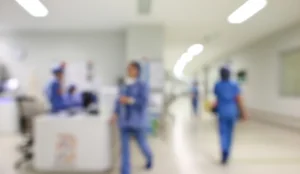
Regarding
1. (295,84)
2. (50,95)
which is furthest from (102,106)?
(295,84)

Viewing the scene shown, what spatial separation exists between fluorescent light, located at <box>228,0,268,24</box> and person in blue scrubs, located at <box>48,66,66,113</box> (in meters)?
3.56

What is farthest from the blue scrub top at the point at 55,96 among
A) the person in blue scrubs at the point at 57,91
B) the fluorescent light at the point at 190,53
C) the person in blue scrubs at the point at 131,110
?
the fluorescent light at the point at 190,53

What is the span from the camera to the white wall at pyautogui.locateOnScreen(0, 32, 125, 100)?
8391 mm

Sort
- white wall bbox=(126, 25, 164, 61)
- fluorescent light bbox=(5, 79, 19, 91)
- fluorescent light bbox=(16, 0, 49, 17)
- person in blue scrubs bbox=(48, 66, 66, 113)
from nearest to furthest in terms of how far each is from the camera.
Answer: person in blue scrubs bbox=(48, 66, 66, 113), fluorescent light bbox=(16, 0, 49, 17), white wall bbox=(126, 25, 164, 61), fluorescent light bbox=(5, 79, 19, 91)

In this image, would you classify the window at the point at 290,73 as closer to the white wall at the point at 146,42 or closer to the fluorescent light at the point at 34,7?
the white wall at the point at 146,42

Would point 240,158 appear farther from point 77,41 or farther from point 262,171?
point 77,41

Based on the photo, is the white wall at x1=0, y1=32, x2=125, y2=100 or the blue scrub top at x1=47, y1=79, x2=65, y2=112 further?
the white wall at x1=0, y1=32, x2=125, y2=100

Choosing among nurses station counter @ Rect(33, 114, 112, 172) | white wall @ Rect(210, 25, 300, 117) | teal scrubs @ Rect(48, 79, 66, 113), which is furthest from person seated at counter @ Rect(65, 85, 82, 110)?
white wall @ Rect(210, 25, 300, 117)

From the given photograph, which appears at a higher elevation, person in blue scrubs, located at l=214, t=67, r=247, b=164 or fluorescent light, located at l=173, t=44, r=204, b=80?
fluorescent light, located at l=173, t=44, r=204, b=80

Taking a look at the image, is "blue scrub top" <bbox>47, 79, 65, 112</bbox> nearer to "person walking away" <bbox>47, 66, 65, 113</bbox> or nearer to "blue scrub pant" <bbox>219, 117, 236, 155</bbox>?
"person walking away" <bbox>47, 66, 65, 113</bbox>

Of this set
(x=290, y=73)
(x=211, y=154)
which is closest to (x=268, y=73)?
(x=290, y=73)

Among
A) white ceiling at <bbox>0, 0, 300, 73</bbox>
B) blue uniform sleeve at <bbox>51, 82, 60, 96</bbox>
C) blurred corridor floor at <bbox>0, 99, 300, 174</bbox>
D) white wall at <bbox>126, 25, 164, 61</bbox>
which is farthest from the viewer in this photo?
white wall at <bbox>126, 25, 164, 61</bbox>

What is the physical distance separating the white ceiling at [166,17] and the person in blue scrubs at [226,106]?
5.93 feet

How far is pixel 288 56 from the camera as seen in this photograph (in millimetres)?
8547
